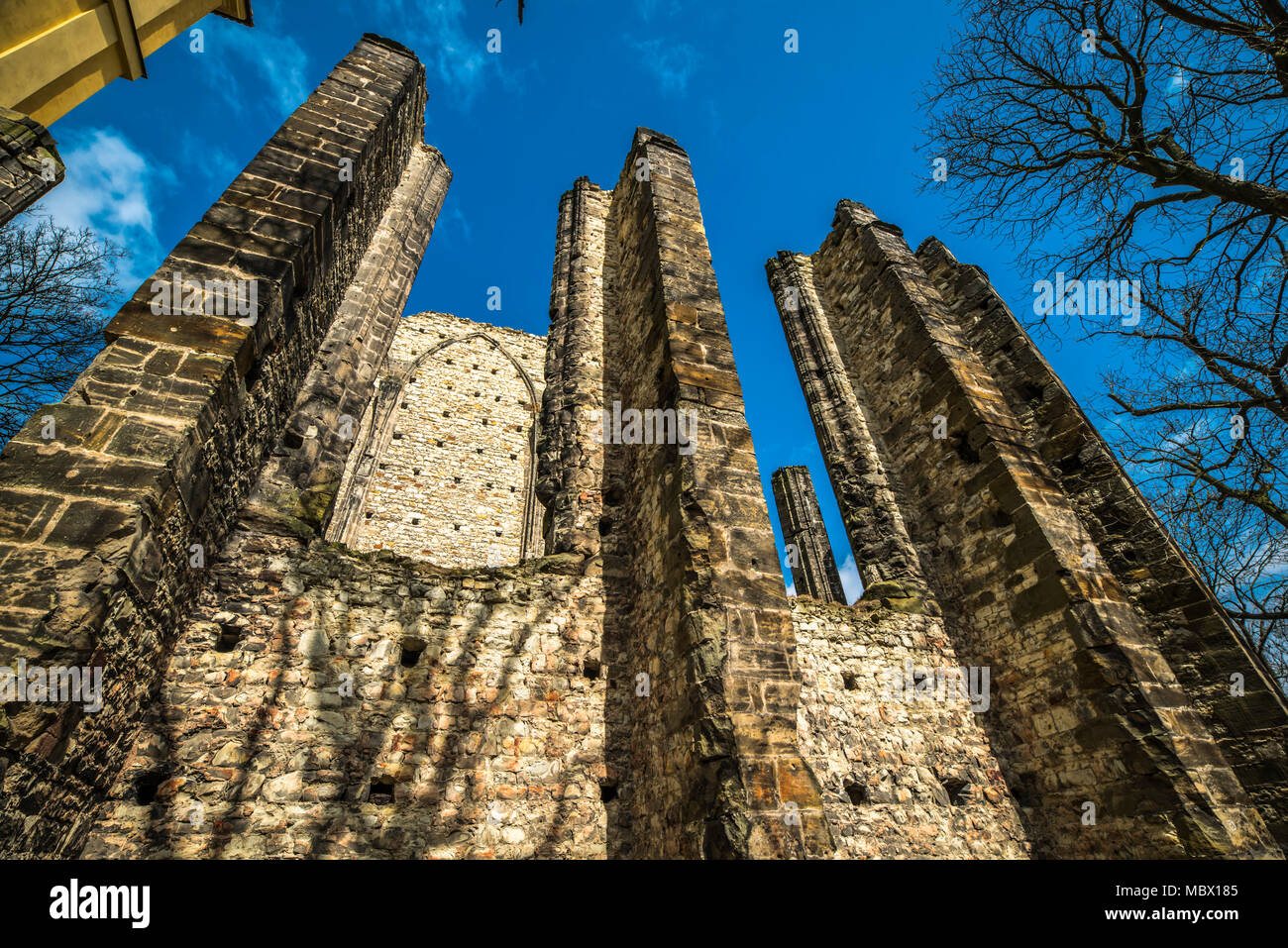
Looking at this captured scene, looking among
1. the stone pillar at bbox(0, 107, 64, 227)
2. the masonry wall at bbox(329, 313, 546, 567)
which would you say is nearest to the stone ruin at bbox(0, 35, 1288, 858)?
the stone pillar at bbox(0, 107, 64, 227)

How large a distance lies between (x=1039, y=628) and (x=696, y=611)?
366cm

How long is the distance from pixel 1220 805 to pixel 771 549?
12.2 feet

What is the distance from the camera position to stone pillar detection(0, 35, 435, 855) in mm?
2479

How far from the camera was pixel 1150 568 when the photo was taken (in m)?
5.32

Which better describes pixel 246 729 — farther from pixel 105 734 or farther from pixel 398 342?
pixel 398 342

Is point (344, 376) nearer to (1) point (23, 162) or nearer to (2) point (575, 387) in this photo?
(2) point (575, 387)

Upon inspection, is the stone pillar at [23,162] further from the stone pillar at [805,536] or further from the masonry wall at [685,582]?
the stone pillar at [805,536]

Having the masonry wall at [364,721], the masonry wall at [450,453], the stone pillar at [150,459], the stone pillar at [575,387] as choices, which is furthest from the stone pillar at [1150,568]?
the masonry wall at [450,453]

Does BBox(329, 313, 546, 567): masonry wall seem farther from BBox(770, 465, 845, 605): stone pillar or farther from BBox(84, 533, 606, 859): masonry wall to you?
BBox(84, 533, 606, 859): masonry wall

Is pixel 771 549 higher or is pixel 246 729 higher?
pixel 771 549

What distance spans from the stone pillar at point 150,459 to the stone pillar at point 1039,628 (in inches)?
259

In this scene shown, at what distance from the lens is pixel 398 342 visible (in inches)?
549

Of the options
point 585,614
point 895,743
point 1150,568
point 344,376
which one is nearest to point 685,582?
point 585,614
